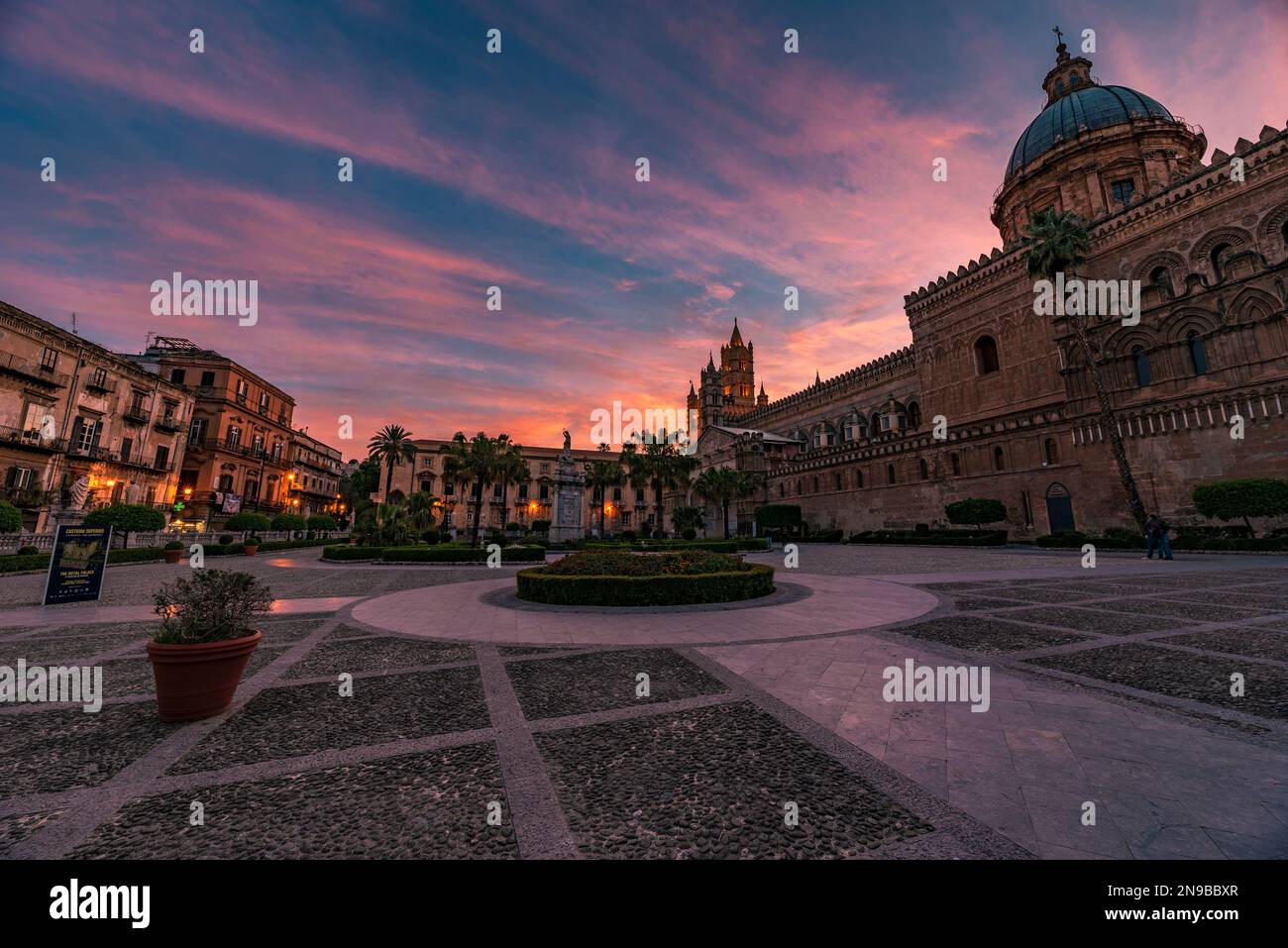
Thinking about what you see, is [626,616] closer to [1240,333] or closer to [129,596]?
[129,596]

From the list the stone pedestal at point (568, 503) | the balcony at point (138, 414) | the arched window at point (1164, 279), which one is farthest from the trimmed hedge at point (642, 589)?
the balcony at point (138, 414)

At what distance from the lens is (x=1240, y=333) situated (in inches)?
945

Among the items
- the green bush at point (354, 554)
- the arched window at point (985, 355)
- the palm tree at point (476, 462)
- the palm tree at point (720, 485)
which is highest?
the arched window at point (985, 355)

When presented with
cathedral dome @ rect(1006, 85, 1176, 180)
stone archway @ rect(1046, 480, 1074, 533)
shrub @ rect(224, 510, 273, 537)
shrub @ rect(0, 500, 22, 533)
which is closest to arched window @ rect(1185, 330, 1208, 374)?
stone archway @ rect(1046, 480, 1074, 533)

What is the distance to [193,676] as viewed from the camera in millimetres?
4438

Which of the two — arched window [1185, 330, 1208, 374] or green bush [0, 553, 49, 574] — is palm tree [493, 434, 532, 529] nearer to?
green bush [0, 553, 49, 574]

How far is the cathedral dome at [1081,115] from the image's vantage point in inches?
1489

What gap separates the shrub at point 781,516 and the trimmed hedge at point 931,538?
292 inches

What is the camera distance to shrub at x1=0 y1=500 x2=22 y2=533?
19.0 metres

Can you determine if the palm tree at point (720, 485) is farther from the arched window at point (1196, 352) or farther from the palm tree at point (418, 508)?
the arched window at point (1196, 352)

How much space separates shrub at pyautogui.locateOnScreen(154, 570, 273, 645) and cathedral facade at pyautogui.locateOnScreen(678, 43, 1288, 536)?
124 feet

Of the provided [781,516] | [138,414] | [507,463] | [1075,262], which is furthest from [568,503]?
[1075,262]

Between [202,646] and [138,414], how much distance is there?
4570 cm

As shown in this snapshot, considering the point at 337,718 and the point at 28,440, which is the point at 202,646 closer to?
the point at 337,718
